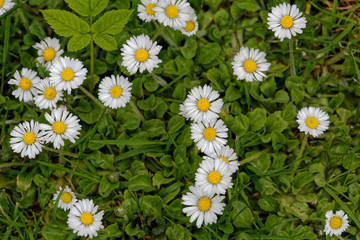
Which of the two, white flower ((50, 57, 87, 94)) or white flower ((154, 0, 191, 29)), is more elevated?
white flower ((154, 0, 191, 29))

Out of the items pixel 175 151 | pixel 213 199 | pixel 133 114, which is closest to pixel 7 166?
pixel 133 114

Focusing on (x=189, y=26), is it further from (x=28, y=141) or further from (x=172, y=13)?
(x=28, y=141)

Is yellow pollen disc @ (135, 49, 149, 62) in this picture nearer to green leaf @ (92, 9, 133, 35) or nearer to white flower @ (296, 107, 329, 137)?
green leaf @ (92, 9, 133, 35)

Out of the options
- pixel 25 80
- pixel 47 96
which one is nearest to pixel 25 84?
pixel 25 80

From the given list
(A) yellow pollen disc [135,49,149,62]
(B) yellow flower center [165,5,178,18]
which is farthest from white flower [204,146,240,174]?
(B) yellow flower center [165,5,178,18]

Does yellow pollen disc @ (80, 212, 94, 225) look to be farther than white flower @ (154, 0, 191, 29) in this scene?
No

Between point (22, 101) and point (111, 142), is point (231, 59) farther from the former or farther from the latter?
point (22, 101)

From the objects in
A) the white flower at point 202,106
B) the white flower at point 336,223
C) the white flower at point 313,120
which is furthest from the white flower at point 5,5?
the white flower at point 336,223
